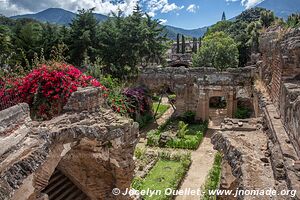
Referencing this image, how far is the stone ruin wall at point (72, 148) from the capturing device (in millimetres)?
4672

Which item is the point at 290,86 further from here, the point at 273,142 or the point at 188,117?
the point at 188,117

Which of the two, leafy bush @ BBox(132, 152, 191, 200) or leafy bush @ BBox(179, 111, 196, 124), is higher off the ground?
leafy bush @ BBox(179, 111, 196, 124)

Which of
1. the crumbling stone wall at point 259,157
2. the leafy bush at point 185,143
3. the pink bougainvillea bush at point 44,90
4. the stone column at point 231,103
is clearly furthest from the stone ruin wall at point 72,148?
the stone column at point 231,103

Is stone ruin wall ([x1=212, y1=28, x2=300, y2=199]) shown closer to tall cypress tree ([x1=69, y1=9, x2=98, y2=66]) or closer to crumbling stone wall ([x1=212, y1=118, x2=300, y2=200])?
crumbling stone wall ([x1=212, y1=118, x2=300, y2=200])

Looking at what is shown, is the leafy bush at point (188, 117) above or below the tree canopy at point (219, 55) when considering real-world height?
below

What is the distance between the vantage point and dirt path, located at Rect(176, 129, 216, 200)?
12.2 meters

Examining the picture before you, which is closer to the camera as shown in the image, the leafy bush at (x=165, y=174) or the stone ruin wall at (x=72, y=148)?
the stone ruin wall at (x=72, y=148)

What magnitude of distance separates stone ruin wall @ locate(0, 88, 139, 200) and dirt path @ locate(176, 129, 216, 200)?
429 centimetres

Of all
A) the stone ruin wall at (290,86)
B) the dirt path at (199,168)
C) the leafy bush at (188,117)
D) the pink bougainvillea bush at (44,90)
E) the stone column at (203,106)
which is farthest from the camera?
the leafy bush at (188,117)

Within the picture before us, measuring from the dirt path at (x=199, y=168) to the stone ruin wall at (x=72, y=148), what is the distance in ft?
14.1

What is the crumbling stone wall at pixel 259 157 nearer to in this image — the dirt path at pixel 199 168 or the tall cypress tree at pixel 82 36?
the dirt path at pixel 199 168

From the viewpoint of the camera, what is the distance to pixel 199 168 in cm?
1394

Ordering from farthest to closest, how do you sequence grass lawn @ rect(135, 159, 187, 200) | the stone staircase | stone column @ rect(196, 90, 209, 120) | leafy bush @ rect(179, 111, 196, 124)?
leafy bush @ rect(179, 111, 196, 124)
stone column @ rect(196, 90, 209, 120)
grass lawn @ rect(135, 159, 187, 200)
the stone staircase

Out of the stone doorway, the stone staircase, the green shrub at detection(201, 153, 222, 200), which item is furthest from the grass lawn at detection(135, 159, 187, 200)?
the stone doorway
